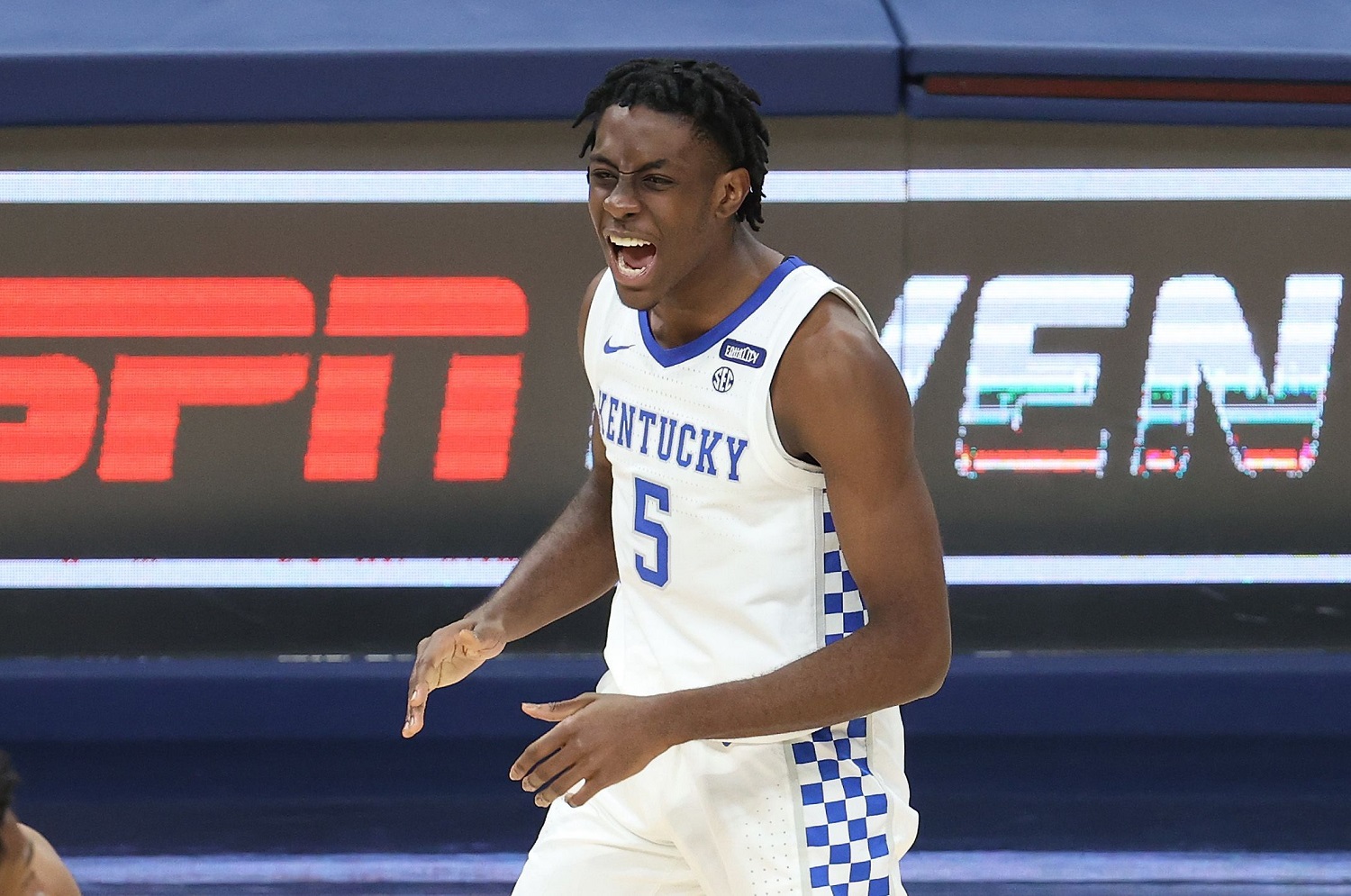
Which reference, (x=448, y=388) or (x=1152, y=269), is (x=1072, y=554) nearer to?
(x=1152, y=269)

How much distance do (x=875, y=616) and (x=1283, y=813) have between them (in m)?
2.29

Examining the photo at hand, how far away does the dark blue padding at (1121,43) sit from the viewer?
3.69 metres

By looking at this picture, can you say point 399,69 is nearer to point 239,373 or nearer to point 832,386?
point 239,373

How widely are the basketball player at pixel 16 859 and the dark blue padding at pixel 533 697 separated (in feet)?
7.40

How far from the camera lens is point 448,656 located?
223cm

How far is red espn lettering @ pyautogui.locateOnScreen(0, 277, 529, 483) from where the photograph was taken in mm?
3852

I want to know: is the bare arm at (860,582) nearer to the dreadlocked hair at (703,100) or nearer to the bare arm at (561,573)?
the dreadlocked hair at (703,100)

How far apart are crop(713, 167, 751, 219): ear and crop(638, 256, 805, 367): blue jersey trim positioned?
0.32ft

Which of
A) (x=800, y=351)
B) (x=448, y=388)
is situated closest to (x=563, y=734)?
(x=800, y=351)

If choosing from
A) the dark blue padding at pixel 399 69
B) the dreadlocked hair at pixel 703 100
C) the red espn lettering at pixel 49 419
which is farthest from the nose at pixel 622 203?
the red espn lettering at pixel 49 419

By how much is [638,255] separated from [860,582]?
A: 18.6 inches

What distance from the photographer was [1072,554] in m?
3.89

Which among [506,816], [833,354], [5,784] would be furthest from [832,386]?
[506,816]

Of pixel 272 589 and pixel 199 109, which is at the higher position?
pixel 199 109
